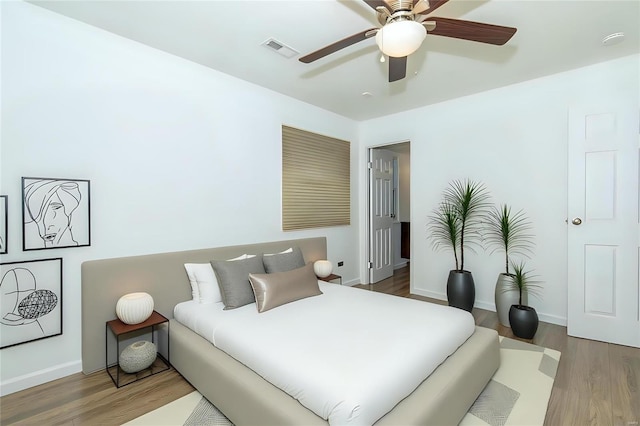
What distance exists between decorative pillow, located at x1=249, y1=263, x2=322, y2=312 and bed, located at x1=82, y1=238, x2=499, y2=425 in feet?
1.66

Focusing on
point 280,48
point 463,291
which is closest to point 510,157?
point 463,291

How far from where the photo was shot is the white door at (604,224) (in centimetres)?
273

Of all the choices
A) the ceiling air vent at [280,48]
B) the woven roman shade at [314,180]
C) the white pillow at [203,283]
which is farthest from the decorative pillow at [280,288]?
the ceiling air vent at [280,48]

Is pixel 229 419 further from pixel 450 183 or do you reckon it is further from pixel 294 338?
pixel 450 183

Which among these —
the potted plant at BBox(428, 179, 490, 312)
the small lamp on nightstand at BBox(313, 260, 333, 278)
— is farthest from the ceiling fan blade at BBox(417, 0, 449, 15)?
the small lamp on nightstand at BBox(313, 260, 333, 278)

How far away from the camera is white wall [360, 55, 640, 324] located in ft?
10.3

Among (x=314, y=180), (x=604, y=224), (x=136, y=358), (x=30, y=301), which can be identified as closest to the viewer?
(x=30, y=301)

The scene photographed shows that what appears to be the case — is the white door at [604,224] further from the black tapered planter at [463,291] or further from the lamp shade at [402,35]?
the lamp shade at [402,35]

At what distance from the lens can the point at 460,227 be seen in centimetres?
383

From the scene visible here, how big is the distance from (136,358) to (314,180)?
2.75 m

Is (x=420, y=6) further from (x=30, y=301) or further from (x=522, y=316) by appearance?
(x=30, y=301)

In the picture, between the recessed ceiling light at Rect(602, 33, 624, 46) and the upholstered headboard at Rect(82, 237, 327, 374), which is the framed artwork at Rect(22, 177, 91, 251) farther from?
the recessed ceiling light at Rect(602, 33, 624, 46)

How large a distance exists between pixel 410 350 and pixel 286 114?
119 inches

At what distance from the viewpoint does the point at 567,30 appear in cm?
237
